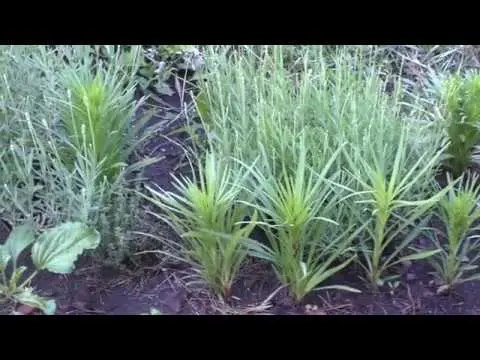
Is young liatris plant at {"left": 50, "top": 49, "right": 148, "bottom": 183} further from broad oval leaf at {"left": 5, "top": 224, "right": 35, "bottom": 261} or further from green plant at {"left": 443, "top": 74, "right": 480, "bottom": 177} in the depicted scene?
green plant at {"left": 443, "top": 74, "right": 480, "bottom": 177}

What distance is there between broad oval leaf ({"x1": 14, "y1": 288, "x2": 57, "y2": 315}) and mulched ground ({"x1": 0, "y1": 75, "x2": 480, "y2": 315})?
5cm

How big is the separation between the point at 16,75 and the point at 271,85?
77 centimetres

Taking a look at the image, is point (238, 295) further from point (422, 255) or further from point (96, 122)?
point (96, 122)

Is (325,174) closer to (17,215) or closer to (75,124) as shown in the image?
(75,124)

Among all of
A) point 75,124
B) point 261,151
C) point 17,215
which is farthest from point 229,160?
point 17,215

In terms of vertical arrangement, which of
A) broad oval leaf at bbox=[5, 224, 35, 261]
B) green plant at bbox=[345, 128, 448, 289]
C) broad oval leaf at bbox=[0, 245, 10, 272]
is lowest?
broad oval leaf at bbox=[0, 245, 10, 272]

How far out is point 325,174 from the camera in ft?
5.99

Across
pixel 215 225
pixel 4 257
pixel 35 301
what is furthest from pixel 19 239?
pixel 215 225

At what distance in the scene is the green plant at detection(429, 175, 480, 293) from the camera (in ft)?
5.83

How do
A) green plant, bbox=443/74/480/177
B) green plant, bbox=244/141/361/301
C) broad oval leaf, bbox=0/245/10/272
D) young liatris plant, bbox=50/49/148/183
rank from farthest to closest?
1. green plant, bbox=443/74/480/177
2. young liatris plant, bbox=50/49/148/183
3. broad oval leaf, bbox=0/245/10/272
4. green plant, bbox=244/141/361/301

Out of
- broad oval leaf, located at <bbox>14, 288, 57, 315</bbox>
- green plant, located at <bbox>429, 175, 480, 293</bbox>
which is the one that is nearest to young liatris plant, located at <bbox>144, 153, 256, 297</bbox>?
broad oval leaf, located at <bbox>14, 288, 57, 315</bbox>

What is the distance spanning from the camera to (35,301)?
173 centimetres

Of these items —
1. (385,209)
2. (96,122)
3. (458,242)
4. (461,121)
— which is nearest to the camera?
(385,209)

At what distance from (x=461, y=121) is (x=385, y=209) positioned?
1.99 feet
